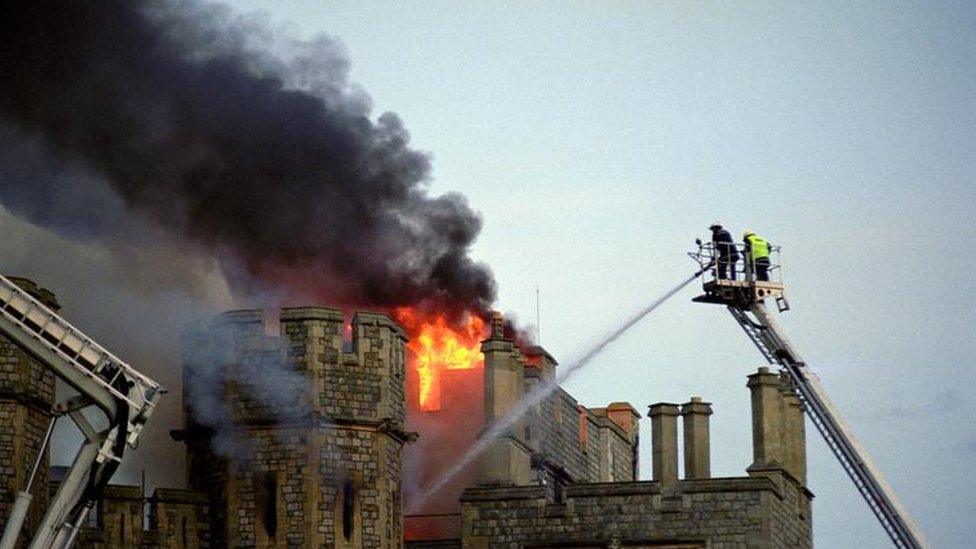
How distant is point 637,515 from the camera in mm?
98188

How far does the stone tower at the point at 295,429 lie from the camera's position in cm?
9550

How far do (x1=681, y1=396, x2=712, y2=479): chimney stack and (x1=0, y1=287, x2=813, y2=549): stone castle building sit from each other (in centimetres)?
4

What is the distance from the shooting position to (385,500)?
317 feet

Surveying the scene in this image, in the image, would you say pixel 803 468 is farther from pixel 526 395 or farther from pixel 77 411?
pixel 77 411

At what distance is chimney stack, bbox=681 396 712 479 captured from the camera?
99625 mm

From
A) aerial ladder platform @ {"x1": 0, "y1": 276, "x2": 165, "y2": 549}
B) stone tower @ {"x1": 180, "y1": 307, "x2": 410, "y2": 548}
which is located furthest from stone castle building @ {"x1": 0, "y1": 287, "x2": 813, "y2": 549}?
aerial ladder platform @ {"x1": 0, "y1": 276, "x2": 165, "y2": 549}

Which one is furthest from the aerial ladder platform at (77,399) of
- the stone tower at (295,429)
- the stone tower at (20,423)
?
the stone tower at (295,429)

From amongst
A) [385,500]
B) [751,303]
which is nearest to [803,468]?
[751,303]

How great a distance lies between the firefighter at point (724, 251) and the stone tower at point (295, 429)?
1195cm

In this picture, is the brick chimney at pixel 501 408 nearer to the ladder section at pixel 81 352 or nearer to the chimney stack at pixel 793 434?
the chimney stack at pixel 793 434

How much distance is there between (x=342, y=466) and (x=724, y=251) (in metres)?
15.3

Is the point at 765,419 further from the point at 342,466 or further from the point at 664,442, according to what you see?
the point at 342,466

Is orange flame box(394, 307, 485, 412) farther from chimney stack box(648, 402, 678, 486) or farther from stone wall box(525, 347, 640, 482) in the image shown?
chimney stack box(648, 402, 678, 486)

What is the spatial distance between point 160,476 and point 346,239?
8.66m
